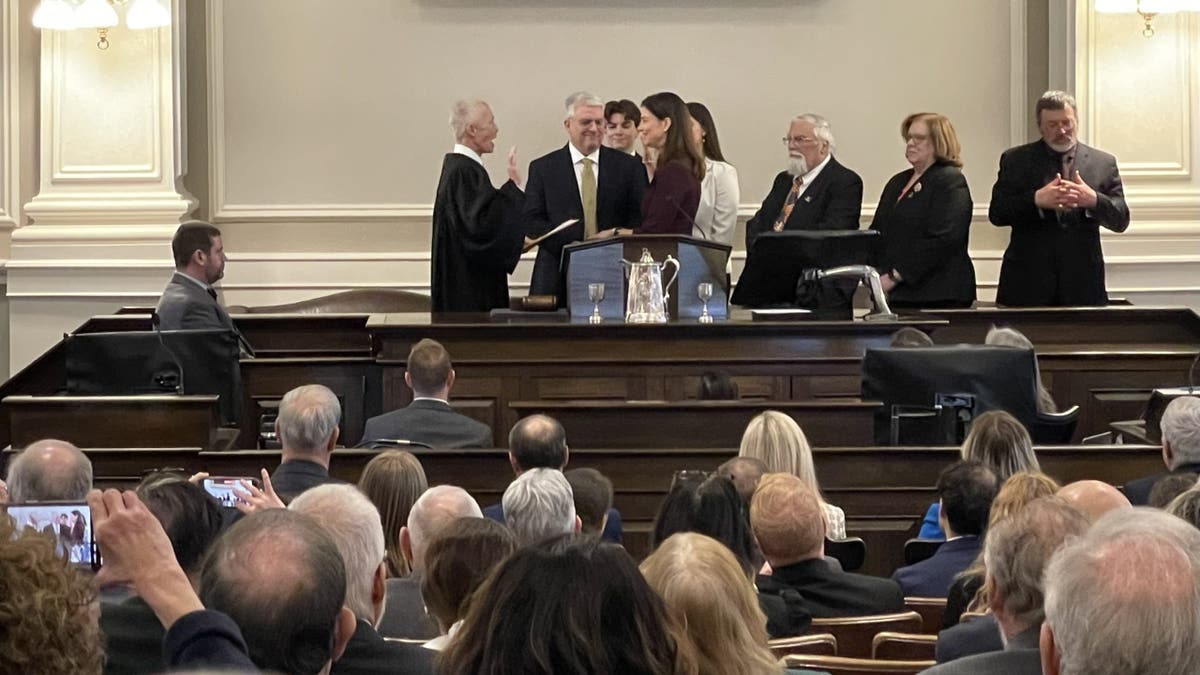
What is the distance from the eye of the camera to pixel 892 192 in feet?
31.0

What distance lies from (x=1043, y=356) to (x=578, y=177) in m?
2.58

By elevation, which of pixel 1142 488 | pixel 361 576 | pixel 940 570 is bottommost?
pixel 940 570

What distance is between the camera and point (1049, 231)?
357 inches

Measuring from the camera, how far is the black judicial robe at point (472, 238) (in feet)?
30.2

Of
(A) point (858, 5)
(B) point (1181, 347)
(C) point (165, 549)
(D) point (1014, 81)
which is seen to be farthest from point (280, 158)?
(C) point (165, 549)

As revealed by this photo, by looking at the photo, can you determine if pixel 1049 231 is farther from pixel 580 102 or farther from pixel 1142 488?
pixel 1142 488

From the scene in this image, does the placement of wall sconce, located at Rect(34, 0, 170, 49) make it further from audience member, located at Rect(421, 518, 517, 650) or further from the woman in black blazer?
audience member, located at Rect(421, 518, 517, 650)

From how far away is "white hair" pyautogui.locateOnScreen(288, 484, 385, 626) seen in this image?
3.13 m

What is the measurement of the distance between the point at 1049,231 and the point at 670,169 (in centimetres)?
187

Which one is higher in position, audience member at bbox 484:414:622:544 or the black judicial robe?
the black judicial robe

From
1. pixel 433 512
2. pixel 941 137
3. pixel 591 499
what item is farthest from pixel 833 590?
pixel 941 137

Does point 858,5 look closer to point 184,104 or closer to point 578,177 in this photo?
point 578,177

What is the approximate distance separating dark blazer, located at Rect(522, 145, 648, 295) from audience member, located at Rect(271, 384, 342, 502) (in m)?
4.07

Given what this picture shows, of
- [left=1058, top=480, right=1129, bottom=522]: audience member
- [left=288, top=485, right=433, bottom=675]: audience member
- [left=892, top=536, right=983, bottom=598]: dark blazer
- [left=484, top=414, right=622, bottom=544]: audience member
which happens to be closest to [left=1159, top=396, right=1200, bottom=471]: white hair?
[left=892, top=536, right=983, bottom=598]: dark blazer
